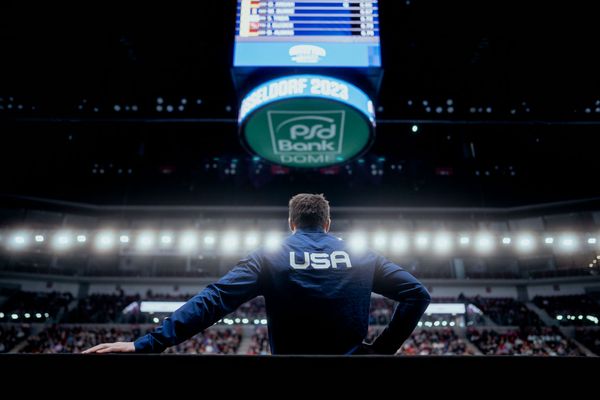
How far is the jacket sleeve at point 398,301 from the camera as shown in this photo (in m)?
1.86

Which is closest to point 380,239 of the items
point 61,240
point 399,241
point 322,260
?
point 399,241

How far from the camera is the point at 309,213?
2.11 m

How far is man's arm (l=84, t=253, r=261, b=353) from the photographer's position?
1471mm

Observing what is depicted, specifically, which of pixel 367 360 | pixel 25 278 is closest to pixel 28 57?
pixel 367 360

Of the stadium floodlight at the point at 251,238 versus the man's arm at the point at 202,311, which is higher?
the stadium floodlight at the point at 251,238

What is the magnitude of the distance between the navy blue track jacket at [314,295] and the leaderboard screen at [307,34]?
288 cm

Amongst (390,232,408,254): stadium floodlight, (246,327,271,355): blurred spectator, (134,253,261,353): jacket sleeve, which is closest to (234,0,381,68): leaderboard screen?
(134,253,261,353): jacket sleeve

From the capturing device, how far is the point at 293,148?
18.6 ft

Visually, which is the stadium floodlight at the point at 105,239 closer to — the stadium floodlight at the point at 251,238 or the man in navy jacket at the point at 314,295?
the stadium floodlight at the point at 251,238

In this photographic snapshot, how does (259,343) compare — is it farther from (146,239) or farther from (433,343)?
(433,343)

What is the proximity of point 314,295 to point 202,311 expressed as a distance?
1.76 feet

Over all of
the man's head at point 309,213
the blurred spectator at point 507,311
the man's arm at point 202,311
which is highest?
the man's head at point 309,213

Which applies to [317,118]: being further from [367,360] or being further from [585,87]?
[585,87]

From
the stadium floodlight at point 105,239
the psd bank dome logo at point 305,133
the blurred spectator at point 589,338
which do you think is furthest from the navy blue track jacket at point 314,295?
the blurred spectator at point 589,338
